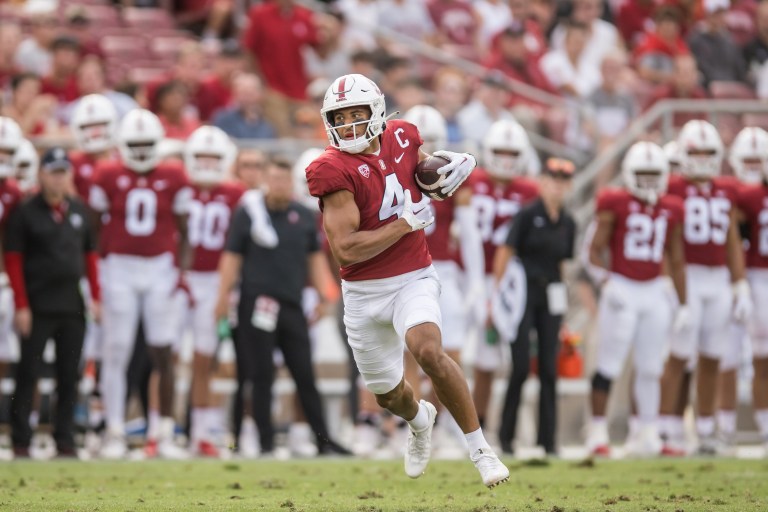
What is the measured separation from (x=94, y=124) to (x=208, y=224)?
45.9 inches

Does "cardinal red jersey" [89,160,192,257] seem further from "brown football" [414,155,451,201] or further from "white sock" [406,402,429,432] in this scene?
"brown football" [414,155,451,201]

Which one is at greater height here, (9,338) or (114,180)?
(114,180)

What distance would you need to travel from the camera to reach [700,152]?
1123 cm

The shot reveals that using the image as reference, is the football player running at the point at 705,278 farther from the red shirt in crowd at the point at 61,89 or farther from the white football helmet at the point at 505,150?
the red shirt in crowd at the point at 61,89

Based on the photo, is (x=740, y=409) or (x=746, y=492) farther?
(x=740, y=409)

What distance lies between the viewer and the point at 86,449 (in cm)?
1132

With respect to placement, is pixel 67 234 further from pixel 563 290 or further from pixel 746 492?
pixel 746 492

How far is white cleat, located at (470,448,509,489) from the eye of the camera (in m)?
6.99

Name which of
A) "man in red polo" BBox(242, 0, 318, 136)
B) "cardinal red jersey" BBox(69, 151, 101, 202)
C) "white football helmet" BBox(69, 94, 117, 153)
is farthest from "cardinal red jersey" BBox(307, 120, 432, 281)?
"man in red polo" BBox(242, 0, 318, 136)

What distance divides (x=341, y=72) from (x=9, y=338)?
17.9 feet

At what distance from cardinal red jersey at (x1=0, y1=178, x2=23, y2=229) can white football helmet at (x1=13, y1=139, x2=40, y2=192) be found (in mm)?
175

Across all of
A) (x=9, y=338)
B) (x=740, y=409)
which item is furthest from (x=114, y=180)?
(x=740, y=409)

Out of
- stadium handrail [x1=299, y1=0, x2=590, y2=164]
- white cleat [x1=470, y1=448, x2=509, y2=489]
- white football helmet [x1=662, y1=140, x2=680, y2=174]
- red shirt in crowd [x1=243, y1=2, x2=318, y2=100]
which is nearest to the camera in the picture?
white cleat [x1=470, y1=448, x2=509, y2=489]

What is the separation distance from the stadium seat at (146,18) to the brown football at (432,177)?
8668mm
